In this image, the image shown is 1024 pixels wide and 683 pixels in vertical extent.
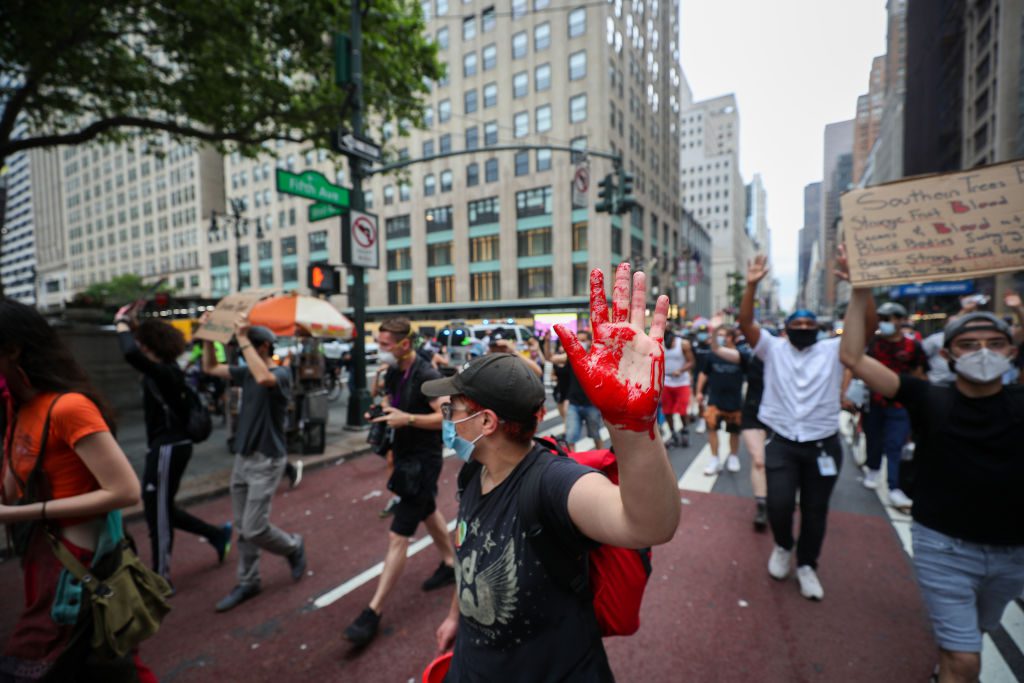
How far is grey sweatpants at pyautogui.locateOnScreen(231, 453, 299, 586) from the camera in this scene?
11.9ft

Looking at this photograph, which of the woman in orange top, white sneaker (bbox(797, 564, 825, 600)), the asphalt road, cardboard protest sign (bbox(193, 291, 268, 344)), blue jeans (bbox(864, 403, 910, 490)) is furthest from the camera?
blue jeans (bbox(864, 403, 910, 490))

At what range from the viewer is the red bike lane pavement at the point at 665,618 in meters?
2.86

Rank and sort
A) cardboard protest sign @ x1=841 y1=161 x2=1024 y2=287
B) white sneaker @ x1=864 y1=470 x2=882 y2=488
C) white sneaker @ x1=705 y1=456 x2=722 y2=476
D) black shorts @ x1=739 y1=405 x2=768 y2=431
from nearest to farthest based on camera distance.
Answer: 1. cardboard protest sign @ x1=841 y1=161 x2=1024 y2=287
2. black shorts @ x1=739 y1=405 x2=768 y2=431
3. white sneaker @ x1=864 y1=470 x2=882 y2=488
4. white sneaker @ x1=705 y1=456 x2=722 y2=476

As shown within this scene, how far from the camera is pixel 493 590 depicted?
4.76 ft

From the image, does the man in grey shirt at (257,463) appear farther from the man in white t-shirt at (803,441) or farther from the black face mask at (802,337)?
the black face mask at (802,337)

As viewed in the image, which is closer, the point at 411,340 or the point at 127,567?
the point at 127,567

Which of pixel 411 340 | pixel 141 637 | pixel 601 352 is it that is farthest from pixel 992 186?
pixel 141 637

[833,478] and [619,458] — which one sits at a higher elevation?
[619,458]

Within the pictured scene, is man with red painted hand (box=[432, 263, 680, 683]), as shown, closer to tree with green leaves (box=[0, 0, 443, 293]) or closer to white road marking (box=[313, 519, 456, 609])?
white road marking (box=[313, 519, 456, 609])

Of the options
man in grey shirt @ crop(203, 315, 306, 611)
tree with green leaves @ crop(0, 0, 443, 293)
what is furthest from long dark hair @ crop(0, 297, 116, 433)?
tree with green leaves @ crop(0, 0, 443, 293)

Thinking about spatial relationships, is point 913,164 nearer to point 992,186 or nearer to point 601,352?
point 992,186

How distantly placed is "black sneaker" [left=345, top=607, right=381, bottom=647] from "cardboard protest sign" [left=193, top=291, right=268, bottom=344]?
9.83 ft

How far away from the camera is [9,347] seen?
79.0 inches

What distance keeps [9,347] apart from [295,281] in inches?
2072
